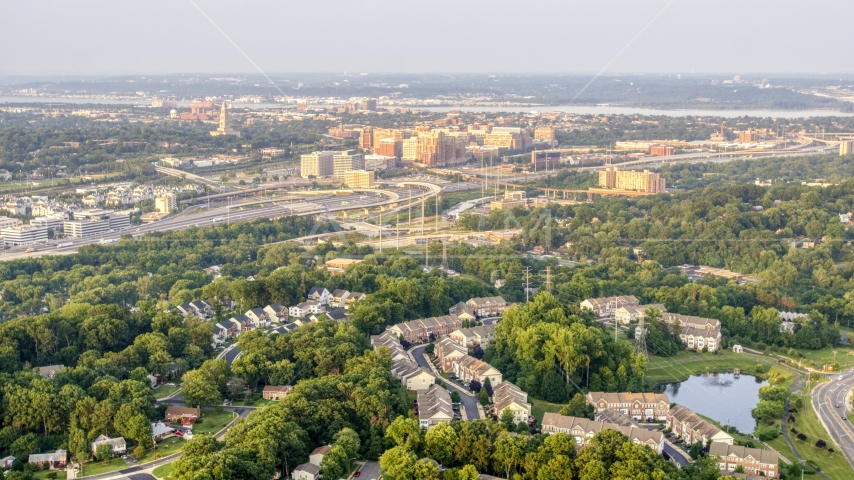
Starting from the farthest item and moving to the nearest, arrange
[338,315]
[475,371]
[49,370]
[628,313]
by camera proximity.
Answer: [628,313] → [338,315] → [475,371] → [49,370]

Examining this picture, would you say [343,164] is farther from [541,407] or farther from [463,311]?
[541,407]

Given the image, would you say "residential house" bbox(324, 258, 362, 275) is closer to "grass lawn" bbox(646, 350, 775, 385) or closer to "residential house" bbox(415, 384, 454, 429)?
"grass lawn" bbox(646, 350, 775, 385)

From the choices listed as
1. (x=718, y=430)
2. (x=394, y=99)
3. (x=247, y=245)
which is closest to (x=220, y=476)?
(x=718, y=430)

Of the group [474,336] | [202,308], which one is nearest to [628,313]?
[474,336]

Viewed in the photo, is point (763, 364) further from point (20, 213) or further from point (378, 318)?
point (20, 213)

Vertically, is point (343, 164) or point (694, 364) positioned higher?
point (343, 164)

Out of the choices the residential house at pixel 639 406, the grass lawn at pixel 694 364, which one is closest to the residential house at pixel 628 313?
the grass lawn at pixel 694 364
